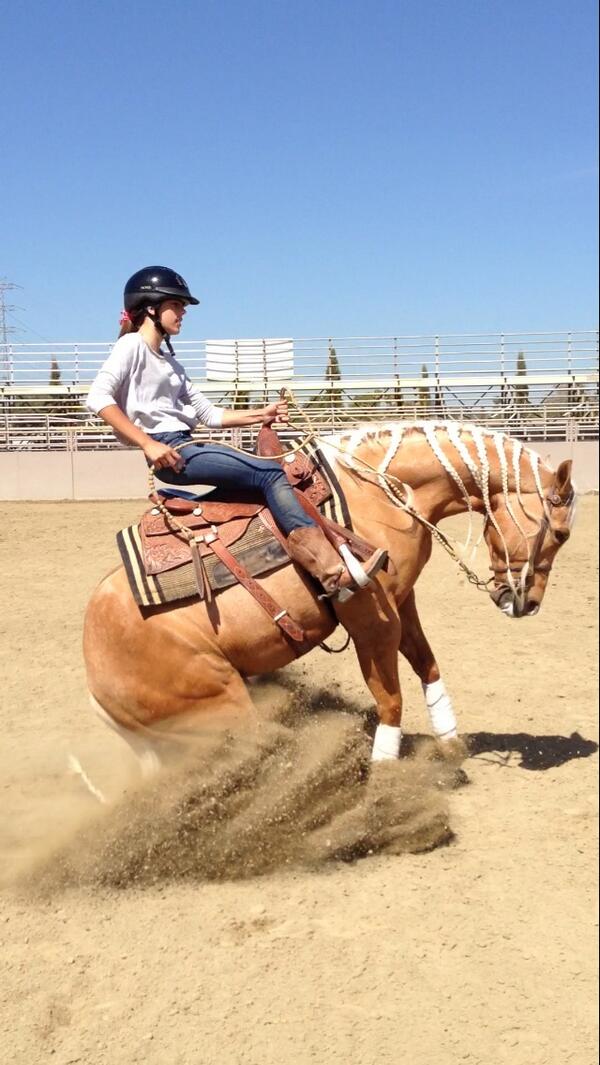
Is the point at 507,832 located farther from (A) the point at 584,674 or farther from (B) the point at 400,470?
(A) the point at 584,674

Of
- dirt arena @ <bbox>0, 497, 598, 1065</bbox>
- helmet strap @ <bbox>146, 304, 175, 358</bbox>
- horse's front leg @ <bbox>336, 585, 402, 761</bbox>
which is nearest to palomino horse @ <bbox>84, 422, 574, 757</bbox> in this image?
horse's front leg @ <bbox>336, 585, 402, 761</bbox>

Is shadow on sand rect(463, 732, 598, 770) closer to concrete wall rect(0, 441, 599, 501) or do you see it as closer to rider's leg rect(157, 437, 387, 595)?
concrete wall rect(0, 441, 599, 501)

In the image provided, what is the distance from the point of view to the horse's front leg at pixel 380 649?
3.38 metres

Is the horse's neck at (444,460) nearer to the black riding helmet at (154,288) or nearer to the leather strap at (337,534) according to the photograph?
the leather strap at (337,534)

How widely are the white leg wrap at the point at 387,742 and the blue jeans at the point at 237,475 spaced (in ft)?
3.38

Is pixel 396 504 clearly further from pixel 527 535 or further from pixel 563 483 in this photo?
pixel 563 483

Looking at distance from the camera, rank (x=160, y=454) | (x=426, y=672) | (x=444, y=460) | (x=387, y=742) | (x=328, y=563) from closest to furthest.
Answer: (x=160, y=454)
(x=328, y=563)
(x=387, y=742)
(x=444, y=460)
(x=426, y=672)

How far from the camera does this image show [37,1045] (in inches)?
93.2

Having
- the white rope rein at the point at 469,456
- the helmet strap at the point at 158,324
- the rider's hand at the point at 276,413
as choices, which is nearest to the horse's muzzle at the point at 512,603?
the white rope rein at the point at 469,456

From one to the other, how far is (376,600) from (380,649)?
22cm

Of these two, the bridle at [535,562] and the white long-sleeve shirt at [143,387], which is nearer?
the white long-sleeve shirt at [143,387]

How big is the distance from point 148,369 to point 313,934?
2151 millimetres

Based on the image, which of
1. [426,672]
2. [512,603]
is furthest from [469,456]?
[426,672]

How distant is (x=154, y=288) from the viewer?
2.89 meters
